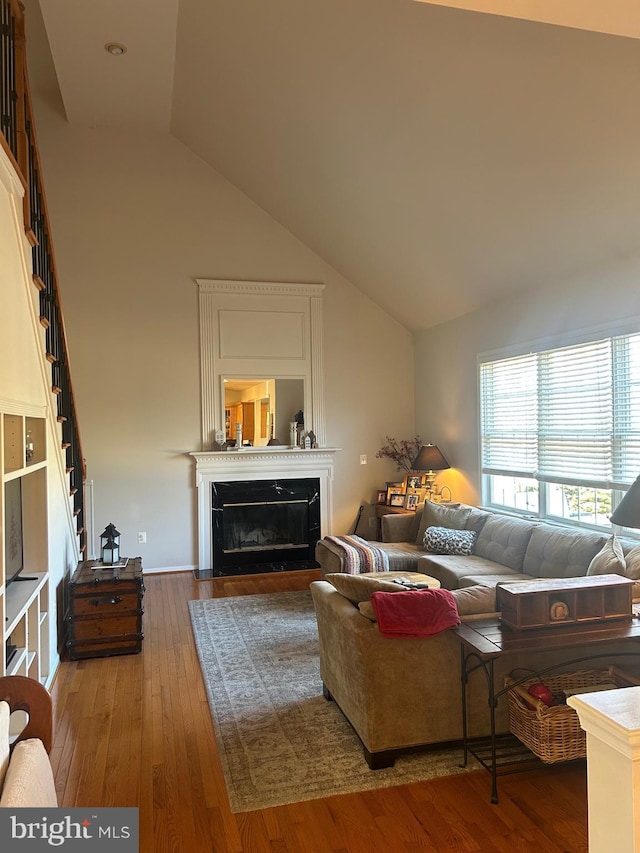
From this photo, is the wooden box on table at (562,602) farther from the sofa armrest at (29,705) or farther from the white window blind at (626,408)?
the sofa armrest at (29,705)

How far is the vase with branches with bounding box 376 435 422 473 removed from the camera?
7.46 meters

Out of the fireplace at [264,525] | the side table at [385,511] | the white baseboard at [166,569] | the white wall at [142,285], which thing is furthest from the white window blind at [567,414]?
the white baseboard at [166,569]

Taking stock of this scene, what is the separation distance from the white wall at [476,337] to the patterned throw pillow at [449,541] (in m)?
0.94

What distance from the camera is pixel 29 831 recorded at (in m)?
1.36

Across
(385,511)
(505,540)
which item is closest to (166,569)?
(385,511)

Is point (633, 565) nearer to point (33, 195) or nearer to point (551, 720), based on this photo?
point (551, 720)

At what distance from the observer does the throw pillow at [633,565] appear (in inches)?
130

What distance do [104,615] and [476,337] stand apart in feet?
14.0

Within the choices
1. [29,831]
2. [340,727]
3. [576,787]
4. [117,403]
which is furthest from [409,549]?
[29,831]

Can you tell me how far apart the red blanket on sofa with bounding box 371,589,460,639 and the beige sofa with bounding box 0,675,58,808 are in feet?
4.63

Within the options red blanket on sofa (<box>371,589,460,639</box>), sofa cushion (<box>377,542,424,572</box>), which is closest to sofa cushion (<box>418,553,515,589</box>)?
sofa cushion (<box>377,542,424,572</box>)

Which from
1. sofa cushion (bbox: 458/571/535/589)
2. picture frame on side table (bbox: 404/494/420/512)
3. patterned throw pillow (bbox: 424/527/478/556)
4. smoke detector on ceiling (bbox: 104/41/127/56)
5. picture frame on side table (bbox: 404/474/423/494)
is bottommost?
sofa cushion (bbox: 458/571/535/589)

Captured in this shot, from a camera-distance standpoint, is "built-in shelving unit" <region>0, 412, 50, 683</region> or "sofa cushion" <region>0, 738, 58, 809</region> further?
"built-in shelving unit" <region>0, 412, 50, 683</region>

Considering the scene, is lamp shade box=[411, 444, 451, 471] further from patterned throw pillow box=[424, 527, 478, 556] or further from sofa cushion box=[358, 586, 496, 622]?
sofa cushion box=[358, 586, 496, 622]
